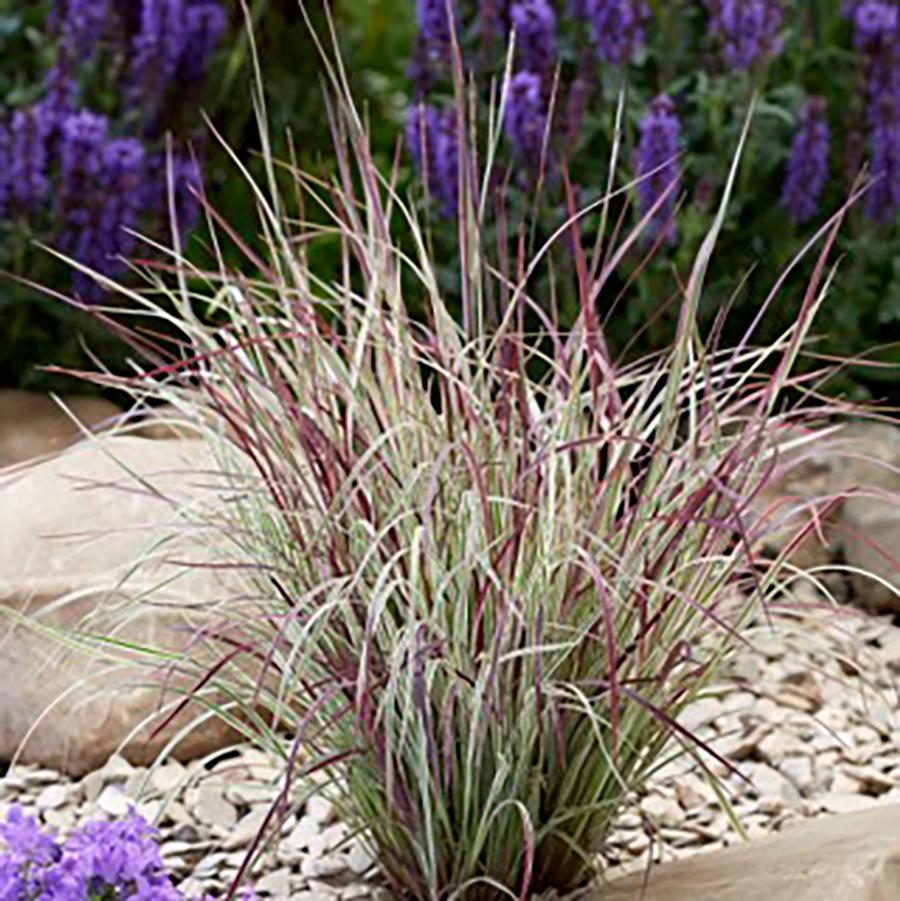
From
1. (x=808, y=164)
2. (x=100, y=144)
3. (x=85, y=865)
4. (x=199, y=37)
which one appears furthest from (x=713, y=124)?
(x=85, y=865)

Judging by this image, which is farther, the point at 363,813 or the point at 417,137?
the point at 417,137

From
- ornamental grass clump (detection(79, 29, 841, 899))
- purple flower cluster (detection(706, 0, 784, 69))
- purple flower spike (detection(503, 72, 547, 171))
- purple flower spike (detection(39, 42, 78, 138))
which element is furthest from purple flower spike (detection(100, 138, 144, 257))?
ornamental grass clump (detection(79, 29, 841, 899))

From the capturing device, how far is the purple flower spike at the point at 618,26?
3.87 meters

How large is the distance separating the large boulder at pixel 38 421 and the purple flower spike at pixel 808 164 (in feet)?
4.38

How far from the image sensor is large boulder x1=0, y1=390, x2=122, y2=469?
3.92 metres

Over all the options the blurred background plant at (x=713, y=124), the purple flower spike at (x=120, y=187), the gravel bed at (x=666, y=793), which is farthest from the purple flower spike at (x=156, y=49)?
the gravel bed at (x=666, y=793)

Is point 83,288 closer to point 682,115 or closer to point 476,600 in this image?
point 682,115

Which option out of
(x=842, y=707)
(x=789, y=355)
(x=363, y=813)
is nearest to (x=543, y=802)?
(x=363, y=813)

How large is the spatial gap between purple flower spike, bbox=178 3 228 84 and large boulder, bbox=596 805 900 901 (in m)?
2.28

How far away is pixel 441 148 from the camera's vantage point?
3791mm

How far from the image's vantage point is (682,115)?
13.8 feet

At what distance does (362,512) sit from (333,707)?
232mm

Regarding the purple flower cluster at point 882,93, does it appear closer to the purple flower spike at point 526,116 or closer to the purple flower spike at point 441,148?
the purple flower spike at point 526,116

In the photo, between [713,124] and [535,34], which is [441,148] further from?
[713,124]
